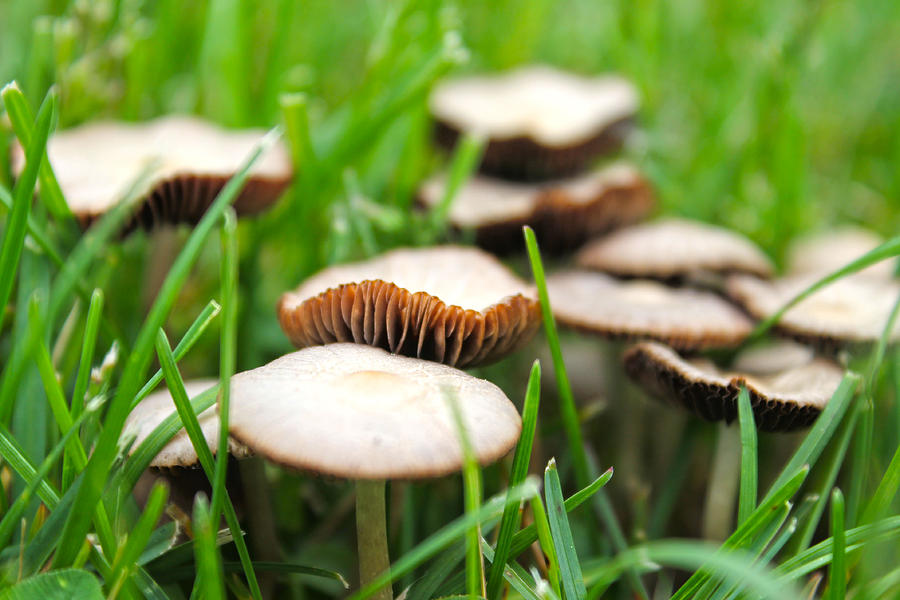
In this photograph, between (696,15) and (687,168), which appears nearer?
(687,168)

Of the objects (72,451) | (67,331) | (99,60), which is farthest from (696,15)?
(72,451)

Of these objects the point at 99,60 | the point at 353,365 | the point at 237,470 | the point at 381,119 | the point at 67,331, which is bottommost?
the point at 237,470

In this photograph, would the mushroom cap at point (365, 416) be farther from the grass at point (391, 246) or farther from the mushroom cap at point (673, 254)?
the mushroom cap at point (673, 254)

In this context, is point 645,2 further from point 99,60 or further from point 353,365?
point 353,365

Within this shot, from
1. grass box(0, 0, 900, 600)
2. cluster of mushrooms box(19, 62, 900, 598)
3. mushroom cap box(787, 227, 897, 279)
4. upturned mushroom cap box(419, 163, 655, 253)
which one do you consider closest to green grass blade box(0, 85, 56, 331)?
grass box(0, 0, 900, 600)

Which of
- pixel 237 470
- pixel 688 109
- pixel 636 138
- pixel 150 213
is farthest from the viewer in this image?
pixel 688 109

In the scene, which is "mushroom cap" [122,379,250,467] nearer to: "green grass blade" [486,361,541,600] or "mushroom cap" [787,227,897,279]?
"green grass blade" [486,361,541,600]

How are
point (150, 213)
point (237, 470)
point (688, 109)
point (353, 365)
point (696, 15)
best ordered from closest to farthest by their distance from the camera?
point (353, 365) < point (237, 470) < point (150, 213) < point (688, 109) < point (696, 15)
